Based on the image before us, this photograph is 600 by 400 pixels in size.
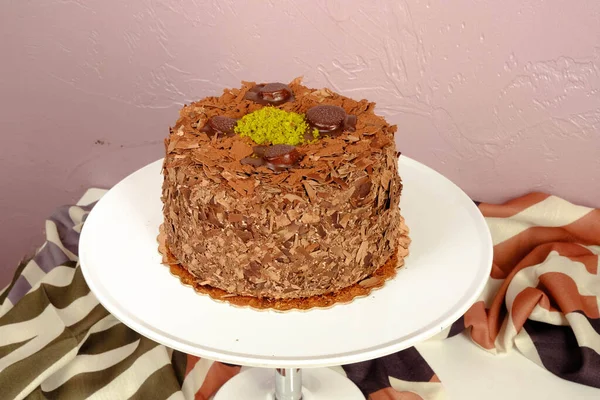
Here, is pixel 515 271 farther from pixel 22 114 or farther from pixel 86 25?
pixel 22 114

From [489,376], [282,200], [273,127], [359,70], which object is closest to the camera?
[282,200]

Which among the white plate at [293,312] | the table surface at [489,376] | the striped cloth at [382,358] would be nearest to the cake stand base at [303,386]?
the striped cloth at [382,358]

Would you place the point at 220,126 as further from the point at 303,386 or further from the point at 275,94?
the point at 303,386

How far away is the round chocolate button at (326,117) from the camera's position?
124 centimetres

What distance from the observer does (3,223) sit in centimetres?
221

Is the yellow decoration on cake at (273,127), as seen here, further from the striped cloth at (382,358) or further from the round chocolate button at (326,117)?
the striped cloth at (382,358)

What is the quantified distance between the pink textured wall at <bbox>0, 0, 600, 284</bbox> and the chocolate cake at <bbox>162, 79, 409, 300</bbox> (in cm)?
51

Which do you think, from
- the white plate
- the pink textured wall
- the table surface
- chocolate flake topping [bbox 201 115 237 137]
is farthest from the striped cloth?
chocolate flake topping [bbox 201 115 237 137]

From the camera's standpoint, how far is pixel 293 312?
117cm

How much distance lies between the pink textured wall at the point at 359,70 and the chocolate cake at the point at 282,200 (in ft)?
1.68

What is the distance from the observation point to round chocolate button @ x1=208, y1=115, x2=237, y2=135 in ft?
4.08

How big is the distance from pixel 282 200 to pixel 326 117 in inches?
8.5

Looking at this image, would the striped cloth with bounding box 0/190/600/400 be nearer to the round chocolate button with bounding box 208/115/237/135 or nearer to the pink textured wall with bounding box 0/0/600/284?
the pink textured wall with bounding box 0/0/600/284

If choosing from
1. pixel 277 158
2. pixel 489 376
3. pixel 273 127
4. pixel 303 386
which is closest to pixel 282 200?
pixel 277 158
